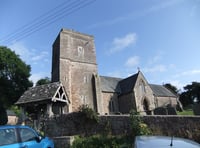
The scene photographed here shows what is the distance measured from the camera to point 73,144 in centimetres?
1125

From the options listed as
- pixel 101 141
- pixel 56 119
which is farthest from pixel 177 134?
pixel 56 119

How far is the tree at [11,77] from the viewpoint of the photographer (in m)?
37.4

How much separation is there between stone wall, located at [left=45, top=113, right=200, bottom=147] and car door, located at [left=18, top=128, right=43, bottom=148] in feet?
21.0

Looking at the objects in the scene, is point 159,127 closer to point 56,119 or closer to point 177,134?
point 177,134

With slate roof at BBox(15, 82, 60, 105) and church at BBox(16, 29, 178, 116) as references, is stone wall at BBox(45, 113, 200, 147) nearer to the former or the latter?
slate roof at BBox(15, 82, 60, 105)

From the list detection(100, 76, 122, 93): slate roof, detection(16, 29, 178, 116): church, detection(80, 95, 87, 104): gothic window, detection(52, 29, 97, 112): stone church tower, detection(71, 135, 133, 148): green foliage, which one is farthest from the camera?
detection(100, 76, 122, 93): slate roof

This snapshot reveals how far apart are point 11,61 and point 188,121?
119 ft

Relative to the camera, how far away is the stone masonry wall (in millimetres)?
10984

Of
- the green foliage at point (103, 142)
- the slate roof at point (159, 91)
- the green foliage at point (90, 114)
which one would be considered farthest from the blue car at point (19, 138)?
the slate roof at point (159, 91)

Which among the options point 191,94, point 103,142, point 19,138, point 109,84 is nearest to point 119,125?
point 103,142

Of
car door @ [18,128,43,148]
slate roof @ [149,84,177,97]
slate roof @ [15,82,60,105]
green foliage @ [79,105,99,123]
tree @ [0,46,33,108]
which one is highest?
tree @ [0,46,33,108]

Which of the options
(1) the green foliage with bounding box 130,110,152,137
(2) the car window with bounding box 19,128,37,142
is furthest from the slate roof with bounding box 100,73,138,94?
(2) the car window with bounding box 19,128,37,142

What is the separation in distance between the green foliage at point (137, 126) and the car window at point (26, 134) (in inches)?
243

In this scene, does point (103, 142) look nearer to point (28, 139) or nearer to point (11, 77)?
point (28, 139)
